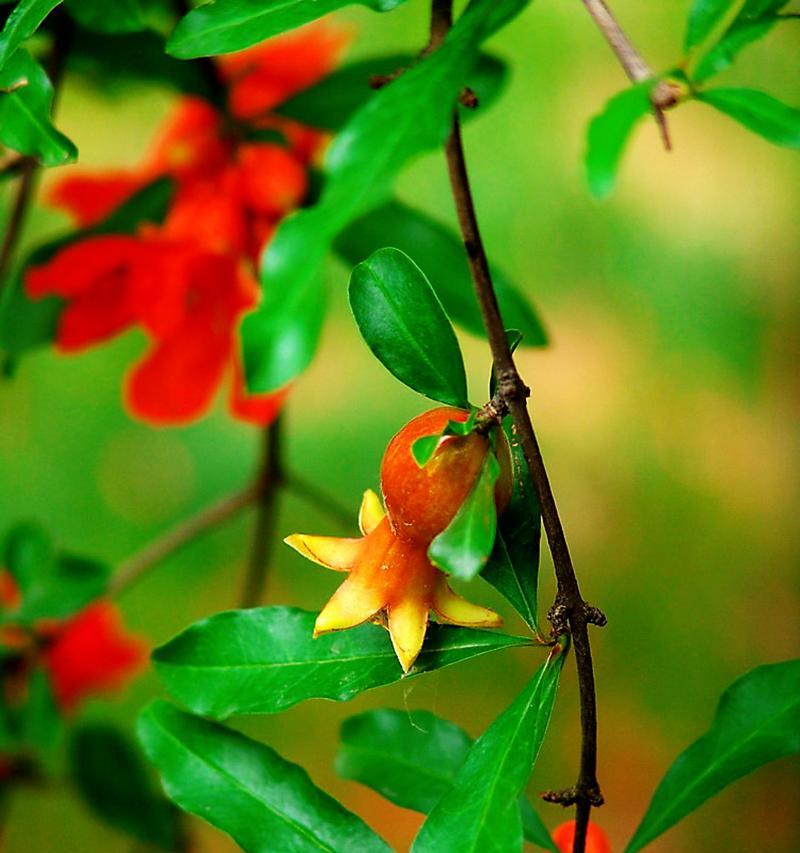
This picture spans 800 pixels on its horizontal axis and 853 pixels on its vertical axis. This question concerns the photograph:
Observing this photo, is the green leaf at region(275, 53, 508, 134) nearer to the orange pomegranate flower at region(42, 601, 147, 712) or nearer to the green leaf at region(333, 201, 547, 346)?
the green leaf at region(333, 201, 547, 346)

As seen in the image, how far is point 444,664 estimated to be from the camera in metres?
0.30

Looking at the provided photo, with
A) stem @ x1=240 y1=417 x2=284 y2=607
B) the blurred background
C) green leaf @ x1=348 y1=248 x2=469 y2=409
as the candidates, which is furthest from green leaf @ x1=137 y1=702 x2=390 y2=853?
the blurred background

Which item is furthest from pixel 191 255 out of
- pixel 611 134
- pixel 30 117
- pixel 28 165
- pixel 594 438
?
pixel 594 438

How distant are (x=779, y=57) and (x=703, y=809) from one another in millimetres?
540

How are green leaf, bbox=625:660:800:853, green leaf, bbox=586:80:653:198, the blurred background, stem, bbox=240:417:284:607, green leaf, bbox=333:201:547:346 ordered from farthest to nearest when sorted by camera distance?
1. the blurred background
2. stem, bbox=240:417:284:607
3. green leaf, bbox=333:201:547:346
4. green leaf, bbox=625:660:800:853
5. green leaf, bbox=586:80:653:198

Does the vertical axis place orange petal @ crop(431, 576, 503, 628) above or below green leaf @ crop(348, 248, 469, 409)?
below

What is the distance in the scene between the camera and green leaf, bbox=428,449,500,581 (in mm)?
256

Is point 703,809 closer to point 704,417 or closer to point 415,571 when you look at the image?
point 704,417

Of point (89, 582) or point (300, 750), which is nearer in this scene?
point (89, 582)

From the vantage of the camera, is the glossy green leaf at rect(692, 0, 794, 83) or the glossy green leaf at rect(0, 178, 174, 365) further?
the glossy green leaf at rect(0, 178, 174, 365)

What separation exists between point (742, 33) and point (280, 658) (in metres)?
0.19

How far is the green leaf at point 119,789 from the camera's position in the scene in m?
0.67

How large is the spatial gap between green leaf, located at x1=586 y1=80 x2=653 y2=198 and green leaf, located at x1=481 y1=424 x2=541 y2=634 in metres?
0.09

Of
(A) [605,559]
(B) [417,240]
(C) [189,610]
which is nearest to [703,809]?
(A) [605,559]
